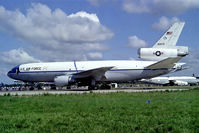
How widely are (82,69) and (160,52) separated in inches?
421

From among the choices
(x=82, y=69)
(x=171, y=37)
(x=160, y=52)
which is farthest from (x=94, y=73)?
(x=171, y=37)

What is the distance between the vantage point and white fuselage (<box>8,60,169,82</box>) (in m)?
30.4

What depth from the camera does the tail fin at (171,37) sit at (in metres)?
31.4

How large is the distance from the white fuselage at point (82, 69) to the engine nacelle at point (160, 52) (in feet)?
3.40

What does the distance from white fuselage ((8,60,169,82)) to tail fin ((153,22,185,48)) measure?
3.05 m

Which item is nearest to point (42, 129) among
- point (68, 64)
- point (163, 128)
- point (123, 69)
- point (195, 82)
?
point (163, 128)

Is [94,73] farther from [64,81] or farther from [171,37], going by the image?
[171,37]

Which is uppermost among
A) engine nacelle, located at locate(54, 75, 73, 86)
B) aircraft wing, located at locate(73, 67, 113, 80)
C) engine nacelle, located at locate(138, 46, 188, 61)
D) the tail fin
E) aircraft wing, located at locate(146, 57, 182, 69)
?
the tail fin

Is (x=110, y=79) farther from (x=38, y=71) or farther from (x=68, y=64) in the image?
(x=38, y=71)

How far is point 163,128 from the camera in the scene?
18.0 ft

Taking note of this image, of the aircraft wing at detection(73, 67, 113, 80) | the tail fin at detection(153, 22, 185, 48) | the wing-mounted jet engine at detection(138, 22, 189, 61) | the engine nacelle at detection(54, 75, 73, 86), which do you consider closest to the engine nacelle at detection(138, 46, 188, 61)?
the wing-mounted jet engine at detection(138, 22, 189, 61)

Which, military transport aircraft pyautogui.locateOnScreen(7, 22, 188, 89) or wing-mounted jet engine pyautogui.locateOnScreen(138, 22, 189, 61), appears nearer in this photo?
military transport aircraft pyautogui.locateOnScreen(7, 22, 188, 89)

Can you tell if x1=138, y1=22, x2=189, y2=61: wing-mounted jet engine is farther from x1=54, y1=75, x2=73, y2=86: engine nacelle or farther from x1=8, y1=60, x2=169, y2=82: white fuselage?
x1=54, y1=75, x2=73, y2=86: engine nacelle

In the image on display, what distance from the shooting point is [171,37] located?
31.5 m
